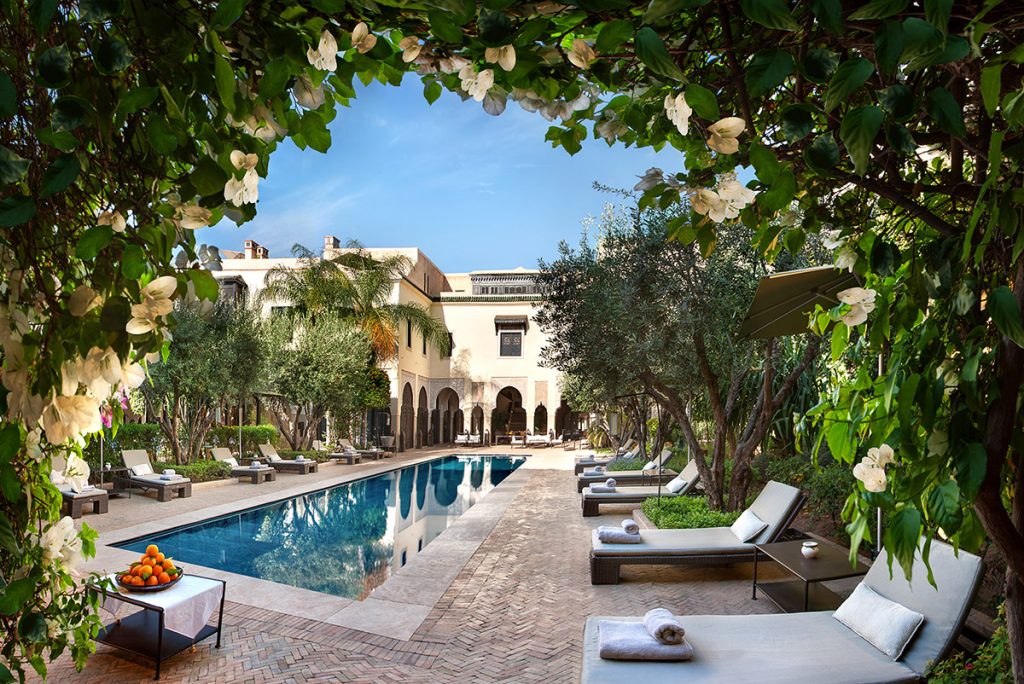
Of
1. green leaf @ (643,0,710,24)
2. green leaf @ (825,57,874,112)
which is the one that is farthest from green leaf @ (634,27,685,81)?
green leaf @ (825,57,874,112)

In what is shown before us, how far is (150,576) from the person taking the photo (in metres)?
4.98

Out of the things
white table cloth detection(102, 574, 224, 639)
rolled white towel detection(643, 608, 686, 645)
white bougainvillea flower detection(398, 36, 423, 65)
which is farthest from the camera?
white table cloth detection(102, 574, 224, 639)

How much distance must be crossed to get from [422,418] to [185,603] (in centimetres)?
2779

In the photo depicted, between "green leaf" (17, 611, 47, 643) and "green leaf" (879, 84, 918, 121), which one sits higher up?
"green leaf" (879, 84, 918, 121)

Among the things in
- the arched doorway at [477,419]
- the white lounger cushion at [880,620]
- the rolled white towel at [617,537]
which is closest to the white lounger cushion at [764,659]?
the white lounger cushion at [880,620]

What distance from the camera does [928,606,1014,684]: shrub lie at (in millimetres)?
3219

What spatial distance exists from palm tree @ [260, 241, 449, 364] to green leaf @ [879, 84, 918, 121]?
2326 centimetres

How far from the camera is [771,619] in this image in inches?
173

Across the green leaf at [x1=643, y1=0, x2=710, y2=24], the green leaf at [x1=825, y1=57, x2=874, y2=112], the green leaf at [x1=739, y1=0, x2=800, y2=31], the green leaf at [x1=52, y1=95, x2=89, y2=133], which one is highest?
the green leaf at [x1=643, y1=0, x2=710, y2=24]

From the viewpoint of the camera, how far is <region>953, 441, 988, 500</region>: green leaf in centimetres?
128

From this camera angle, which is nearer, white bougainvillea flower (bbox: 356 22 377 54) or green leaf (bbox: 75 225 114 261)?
green leaf (bbox: 75 225 114 261)

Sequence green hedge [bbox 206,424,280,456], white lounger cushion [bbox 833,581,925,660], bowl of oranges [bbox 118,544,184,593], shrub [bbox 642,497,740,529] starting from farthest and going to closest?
green hedge [bbox 206,424,280,456]
shrub [bbox 642,497,740,529]
bowl of oranges [bbox 118,544,184,593]
white lounger cushion [bbox 833,581,925,660]

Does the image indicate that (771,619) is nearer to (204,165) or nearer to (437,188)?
(204,165)

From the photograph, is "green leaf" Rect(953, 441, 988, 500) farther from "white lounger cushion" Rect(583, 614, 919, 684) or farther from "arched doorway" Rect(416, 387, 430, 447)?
"arched doorway" Rect(416, 387, 430, 447)
